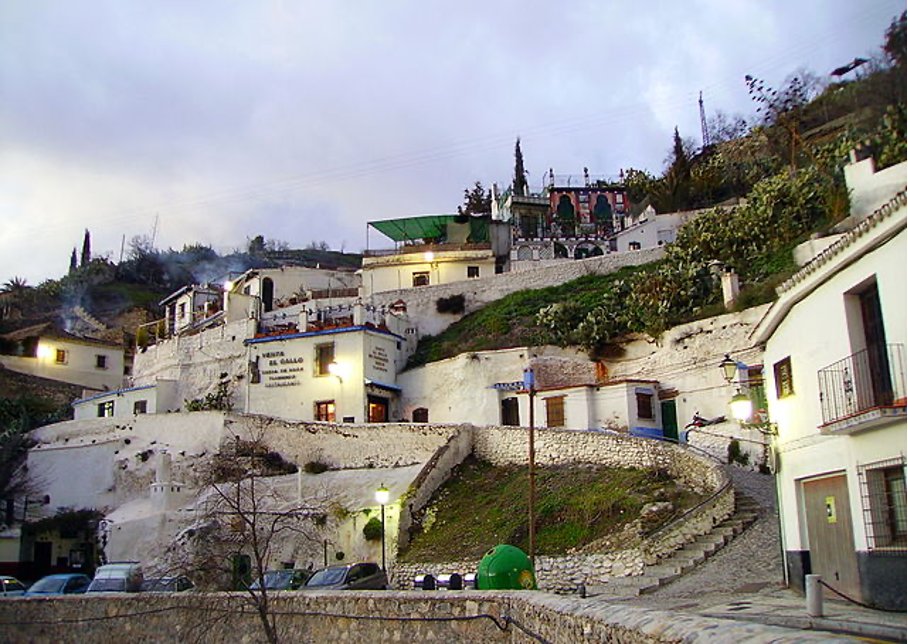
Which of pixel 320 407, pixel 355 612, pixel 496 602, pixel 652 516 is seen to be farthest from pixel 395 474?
pixel 496 602

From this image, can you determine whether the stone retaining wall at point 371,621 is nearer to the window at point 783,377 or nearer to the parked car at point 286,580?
the parked car at point 286,580

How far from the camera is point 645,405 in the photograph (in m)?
31.2

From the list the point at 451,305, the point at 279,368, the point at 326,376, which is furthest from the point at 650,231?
the point at 279,368

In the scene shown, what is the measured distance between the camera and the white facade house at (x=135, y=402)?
140 ft

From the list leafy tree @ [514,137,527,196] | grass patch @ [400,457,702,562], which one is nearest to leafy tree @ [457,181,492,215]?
leafy tree @ [514,137,527,196]

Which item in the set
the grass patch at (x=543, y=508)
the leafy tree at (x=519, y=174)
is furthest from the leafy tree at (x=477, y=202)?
the grass patch at (x=543, y=508)

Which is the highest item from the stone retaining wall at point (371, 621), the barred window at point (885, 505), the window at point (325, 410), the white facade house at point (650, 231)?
the white facade house at point (650, 231)

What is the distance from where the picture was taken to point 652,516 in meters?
20.4

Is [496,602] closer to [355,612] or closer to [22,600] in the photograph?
[355,612]

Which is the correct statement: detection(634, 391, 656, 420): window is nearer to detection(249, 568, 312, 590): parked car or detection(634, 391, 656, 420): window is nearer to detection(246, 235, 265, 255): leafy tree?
detection(249, 568, 312, 590): parked car

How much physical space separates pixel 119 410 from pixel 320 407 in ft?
39.0

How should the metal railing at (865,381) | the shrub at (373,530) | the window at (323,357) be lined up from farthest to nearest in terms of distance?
the window at (323,357) < the shrub at (373,530) < the metal railing at (865,381)

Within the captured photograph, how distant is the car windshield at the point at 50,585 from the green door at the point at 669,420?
20.6 m

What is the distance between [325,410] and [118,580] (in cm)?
1725
